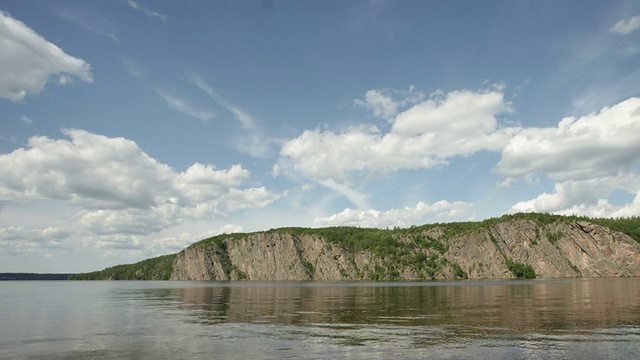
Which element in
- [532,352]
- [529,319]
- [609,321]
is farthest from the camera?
[529,319]

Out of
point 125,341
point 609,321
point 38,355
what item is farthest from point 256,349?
point 609,321

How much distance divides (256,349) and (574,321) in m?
25.1

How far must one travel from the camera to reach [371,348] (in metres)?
25.3

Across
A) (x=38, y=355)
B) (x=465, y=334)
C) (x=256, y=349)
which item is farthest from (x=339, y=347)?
(x=38, y=355)

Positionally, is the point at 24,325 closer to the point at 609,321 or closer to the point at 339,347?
the point at 339,347

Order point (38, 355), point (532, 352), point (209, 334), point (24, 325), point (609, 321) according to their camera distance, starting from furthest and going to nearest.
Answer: point (24, 325)
point (609, 321)
point (209, 334)
point (38, 355)
point (532, 352)

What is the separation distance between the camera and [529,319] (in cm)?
3759

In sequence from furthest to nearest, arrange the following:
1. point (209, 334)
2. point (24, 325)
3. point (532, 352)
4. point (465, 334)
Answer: point (24, 325) < point (209, 334) < point (465, 334) < point (532, 352)

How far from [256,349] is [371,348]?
636 cm

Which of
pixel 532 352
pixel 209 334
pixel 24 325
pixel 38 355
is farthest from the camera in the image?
pixel 24 325

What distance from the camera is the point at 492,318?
128 feet

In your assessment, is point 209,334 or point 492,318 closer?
point 209,334

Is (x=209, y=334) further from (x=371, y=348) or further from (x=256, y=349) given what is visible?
(x=371, y=348)

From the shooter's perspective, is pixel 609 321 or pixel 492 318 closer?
pixel 609 321
